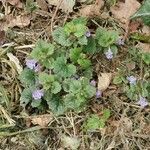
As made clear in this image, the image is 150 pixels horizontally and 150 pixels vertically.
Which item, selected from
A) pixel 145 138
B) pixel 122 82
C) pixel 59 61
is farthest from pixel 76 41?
pixel 145 138

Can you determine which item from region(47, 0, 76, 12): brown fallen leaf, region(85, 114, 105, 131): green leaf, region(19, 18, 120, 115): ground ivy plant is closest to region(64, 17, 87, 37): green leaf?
region(19, 18, 120, 115): ground ivy plant

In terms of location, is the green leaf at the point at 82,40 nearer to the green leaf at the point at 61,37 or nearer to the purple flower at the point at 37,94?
the green leaf at the point at 61,37

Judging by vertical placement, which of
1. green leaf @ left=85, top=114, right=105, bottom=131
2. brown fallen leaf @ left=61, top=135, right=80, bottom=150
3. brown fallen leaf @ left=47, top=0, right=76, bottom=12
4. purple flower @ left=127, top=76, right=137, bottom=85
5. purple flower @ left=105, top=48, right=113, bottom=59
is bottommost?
brown fallen leaf @ left=61, top=135, right=80, bottom=150

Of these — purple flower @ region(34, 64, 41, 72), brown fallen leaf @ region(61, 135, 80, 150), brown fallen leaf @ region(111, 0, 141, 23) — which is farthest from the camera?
brown fallen leaf @ region(111, 0, 141, 23)

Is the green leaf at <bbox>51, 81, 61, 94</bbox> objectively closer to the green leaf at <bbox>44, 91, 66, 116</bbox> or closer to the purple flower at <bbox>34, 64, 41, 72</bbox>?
the green leaf at <bbox>44, 91, 66, 116</bbox>

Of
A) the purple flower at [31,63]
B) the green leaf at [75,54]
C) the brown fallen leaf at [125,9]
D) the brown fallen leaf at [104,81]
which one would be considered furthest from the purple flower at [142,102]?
the purple flower at [31,63]

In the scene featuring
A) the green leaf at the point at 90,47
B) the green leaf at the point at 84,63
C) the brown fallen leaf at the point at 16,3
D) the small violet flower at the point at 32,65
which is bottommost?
the small violet flower at the point at 32,65
